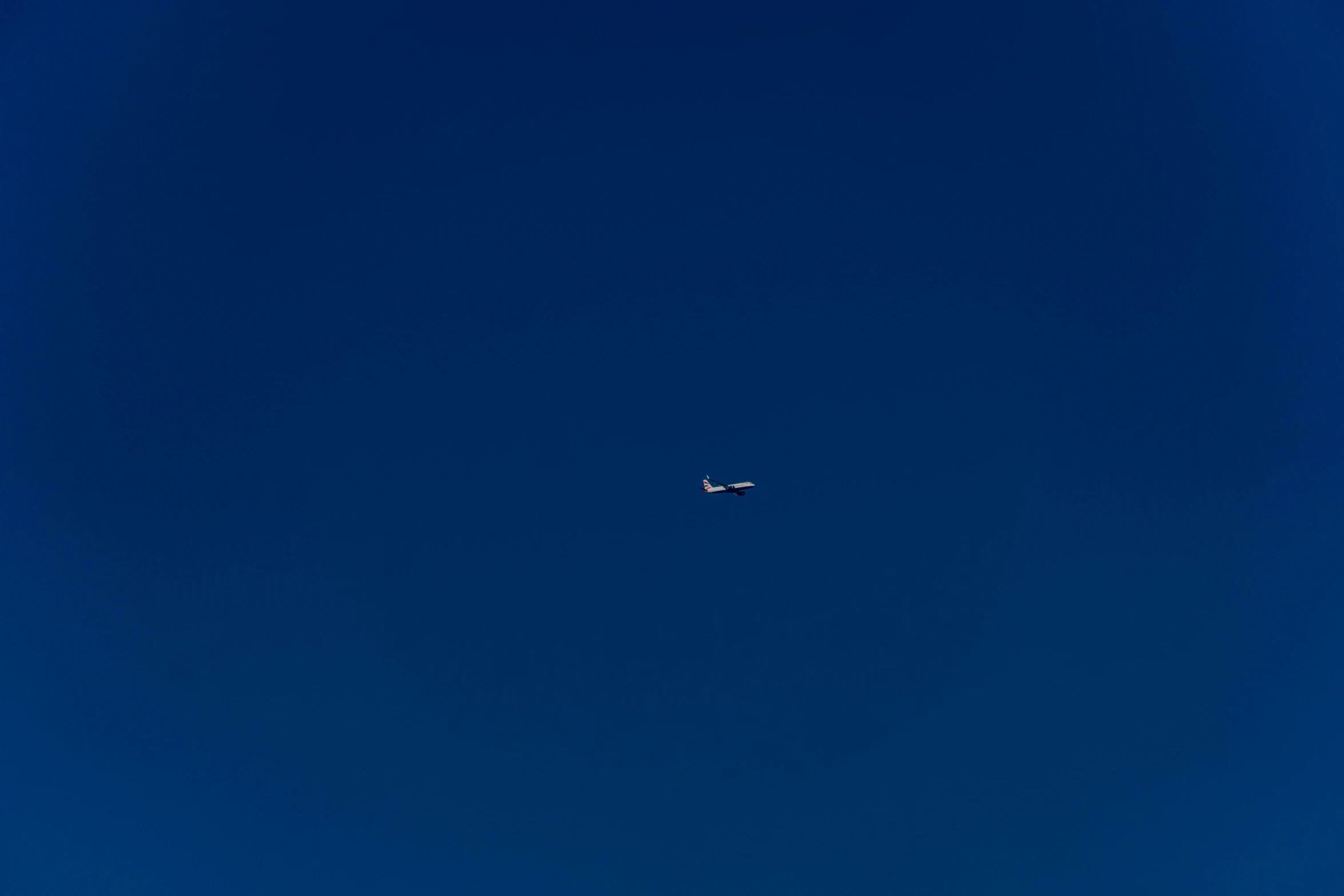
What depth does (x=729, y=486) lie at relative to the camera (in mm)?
62531
